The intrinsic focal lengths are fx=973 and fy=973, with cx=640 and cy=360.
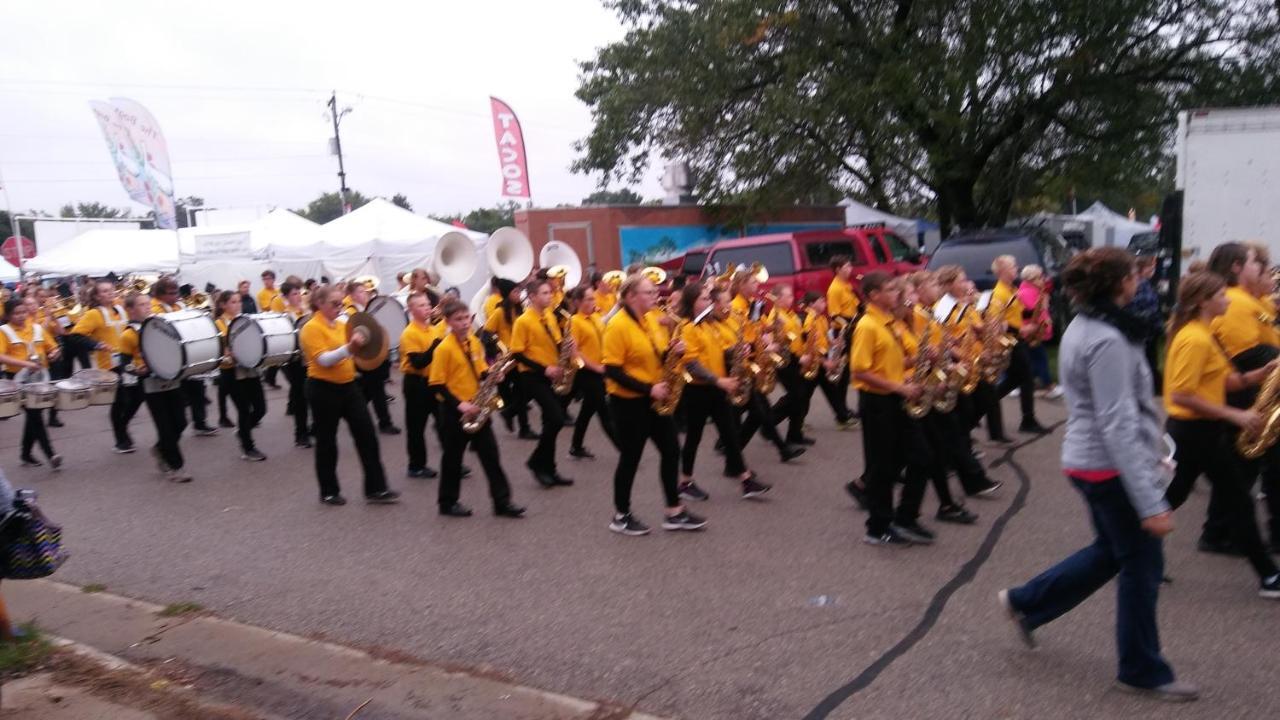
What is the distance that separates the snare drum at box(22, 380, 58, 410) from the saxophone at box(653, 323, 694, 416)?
597 cm

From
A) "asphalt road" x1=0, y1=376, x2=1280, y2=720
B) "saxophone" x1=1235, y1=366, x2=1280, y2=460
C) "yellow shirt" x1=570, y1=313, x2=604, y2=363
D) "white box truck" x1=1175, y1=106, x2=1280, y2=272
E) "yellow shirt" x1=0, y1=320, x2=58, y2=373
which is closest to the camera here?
"asphalt road" x1=0, y1=376, x2=1280, y2=720

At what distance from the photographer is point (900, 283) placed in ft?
19.1

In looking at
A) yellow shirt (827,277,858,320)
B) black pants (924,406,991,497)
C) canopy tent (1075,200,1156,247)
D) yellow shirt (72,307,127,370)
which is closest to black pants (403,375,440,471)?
yellow shirt (72,307,127,370)

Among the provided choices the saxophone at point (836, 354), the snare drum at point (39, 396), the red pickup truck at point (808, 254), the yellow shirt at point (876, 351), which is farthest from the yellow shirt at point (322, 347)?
the red pickup truck at point (808, 254)

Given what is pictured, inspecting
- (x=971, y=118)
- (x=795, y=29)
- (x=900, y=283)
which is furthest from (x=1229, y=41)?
(x=900, y=283)

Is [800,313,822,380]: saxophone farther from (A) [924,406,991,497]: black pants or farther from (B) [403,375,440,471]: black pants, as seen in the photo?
(B) [403,375,440,471]: black pants

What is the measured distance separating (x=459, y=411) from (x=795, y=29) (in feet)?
45.0

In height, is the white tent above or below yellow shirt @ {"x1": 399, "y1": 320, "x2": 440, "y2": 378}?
above

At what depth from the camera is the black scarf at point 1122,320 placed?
3.62 metres

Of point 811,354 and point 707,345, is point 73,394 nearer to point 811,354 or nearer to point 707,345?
point 707,345

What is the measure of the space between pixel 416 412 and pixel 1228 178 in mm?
9025

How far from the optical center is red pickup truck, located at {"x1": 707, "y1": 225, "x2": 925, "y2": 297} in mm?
14391

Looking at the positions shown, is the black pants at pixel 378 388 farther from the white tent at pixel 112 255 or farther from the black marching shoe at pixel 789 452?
the white tent at pixel 112 255

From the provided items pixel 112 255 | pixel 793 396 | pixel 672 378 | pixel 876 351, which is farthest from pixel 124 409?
pixel 112 255
